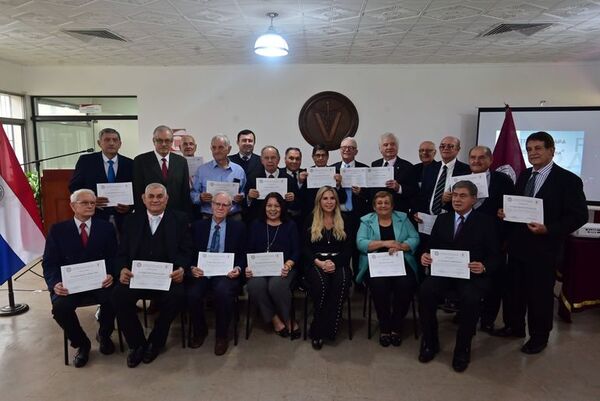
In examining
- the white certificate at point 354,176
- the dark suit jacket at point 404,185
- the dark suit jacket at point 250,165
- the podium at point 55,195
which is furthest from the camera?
the podium at point 55,195

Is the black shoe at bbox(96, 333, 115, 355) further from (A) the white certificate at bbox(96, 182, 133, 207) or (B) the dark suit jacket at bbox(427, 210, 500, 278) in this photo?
(B) the dark suit jacket at bbox(427, 210, 500, 278)

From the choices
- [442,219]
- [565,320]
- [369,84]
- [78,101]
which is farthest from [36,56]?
[565,320]

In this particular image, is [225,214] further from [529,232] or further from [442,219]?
[529,232]

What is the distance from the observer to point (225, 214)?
3.28 meters

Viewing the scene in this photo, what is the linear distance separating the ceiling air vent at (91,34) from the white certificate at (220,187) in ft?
7.99

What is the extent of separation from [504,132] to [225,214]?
403cm

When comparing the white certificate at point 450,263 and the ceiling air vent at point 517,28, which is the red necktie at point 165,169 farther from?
the ceiling air vent at point 517,28

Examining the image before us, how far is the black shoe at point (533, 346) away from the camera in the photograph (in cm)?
304

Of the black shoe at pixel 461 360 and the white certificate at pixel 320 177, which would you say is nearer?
the black shoe at pixel 461 360

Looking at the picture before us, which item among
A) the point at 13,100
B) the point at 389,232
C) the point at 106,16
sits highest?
the point at 106,16

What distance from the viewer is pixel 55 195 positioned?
511 cm

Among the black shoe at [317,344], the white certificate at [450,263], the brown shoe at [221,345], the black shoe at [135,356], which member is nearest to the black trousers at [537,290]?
the white certificate at [450,263]

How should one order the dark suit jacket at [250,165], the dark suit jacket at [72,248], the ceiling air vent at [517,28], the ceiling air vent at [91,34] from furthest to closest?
1. the ceiling air vent at [91,34]
2. the ceiling air vent at [517,28]
3. the dark suit jacket at [250,165]
4. the dark suit jacket at [72,248]

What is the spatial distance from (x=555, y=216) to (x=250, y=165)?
270 centimetres
